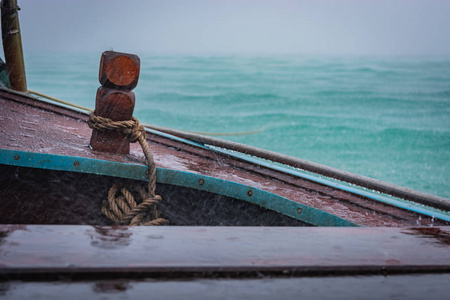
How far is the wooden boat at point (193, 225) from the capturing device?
0.73m

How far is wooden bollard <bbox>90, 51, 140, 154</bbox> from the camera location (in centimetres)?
194

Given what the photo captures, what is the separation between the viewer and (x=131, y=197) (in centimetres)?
188

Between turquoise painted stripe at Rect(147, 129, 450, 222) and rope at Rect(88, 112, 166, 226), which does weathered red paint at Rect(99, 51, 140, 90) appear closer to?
rope at Rect(88, 112, 166, 226)

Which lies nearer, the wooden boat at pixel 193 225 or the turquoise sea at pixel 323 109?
the wooden boat at pixel 193 225

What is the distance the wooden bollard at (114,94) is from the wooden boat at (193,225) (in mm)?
30

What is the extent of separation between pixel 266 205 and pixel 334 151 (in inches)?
550

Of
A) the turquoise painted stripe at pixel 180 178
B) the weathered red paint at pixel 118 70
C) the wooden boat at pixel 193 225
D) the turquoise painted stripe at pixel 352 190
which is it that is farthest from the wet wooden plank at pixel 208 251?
the turquoise painted stripe at pixel 352 190

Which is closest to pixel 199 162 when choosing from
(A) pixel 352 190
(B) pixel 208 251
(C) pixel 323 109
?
(A) pixel 352 190

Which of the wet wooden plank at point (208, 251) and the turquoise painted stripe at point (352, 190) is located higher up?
the wet wooden plank at point (208, 251)

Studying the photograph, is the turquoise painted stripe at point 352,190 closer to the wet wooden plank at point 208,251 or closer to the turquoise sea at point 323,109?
the wet wooden plank at point 208,251

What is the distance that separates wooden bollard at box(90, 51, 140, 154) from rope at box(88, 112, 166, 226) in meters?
0.05

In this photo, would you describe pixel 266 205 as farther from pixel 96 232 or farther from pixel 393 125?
pixel 393 125

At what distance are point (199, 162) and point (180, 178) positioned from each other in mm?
482

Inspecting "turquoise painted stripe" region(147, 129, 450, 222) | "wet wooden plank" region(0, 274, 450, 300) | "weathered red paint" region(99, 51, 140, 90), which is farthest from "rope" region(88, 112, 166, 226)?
"wet wooden plank" region(0, 274, 450, 300)
